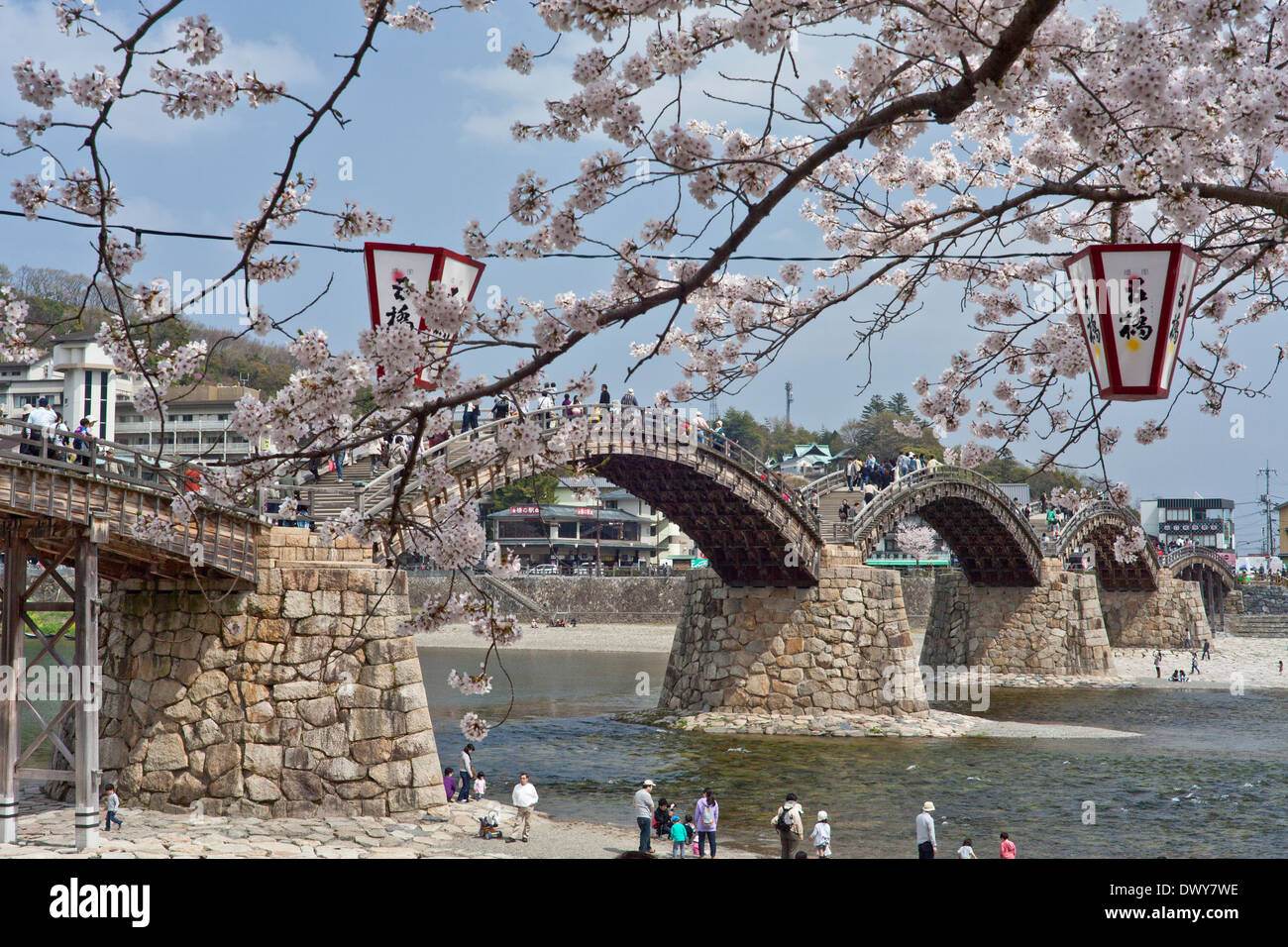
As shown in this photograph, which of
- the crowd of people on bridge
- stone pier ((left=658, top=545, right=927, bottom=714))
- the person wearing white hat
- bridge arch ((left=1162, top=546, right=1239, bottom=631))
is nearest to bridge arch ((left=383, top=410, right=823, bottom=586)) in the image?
stone pier ((left=658, top=545, right=927, bottom=714))

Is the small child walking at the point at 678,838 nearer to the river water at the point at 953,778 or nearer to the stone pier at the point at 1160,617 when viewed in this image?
the river water at the point at 953,778

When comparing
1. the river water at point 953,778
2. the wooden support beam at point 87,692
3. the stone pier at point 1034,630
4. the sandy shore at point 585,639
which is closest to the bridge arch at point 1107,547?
the stone pier at point 1034,630

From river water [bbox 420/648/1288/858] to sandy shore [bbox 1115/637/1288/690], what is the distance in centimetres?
913

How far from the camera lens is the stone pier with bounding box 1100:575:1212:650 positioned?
52.2 meters

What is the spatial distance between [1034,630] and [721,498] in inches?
788

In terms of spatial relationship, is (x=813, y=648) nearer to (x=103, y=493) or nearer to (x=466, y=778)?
(x=466, y=778)

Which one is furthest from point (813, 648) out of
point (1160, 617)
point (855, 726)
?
point (1160, 617)

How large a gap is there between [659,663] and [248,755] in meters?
33.9

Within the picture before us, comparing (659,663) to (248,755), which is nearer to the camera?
(248,755)

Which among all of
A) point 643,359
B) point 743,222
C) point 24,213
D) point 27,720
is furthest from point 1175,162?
point 27,720

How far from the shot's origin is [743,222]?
4285mm

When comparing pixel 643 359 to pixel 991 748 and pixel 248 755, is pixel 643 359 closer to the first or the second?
pixel 248 755

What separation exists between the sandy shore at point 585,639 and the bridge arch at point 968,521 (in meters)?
16.8

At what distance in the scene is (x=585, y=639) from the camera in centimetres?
5531
